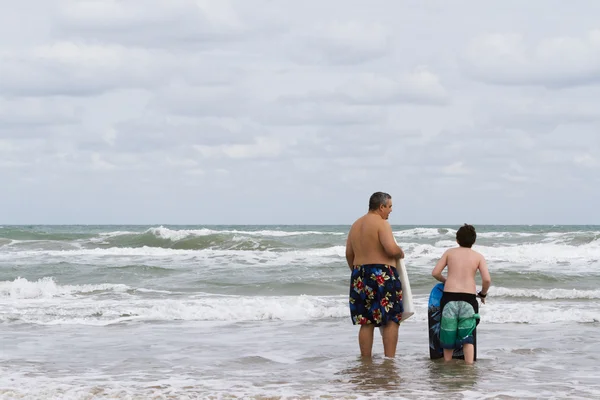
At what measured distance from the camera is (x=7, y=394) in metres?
6.03

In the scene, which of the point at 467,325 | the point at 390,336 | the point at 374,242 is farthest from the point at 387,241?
the point at 467,325

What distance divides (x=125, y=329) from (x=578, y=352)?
18.2ft

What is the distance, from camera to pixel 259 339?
30.3 ft

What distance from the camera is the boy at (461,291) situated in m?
7.02

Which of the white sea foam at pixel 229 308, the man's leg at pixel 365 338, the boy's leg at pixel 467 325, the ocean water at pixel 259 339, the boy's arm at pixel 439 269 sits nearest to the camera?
the ocean water at pixel 259 339

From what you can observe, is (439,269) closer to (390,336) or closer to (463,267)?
(463,267)

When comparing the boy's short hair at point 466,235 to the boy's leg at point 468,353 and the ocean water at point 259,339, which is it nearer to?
the boy's leg at point 468,353

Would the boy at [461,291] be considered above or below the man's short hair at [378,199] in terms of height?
below

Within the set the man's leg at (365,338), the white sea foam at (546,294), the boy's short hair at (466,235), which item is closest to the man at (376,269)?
the man's leg at (365,338)

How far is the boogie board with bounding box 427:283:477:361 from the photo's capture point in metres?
7.27

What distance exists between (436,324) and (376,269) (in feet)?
2.85

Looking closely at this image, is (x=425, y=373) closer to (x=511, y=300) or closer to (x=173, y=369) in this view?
(x=173, y=369)

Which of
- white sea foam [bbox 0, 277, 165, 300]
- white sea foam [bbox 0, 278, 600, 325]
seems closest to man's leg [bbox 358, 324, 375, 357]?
white sea foam [bbox 0, 278, 600, 325]

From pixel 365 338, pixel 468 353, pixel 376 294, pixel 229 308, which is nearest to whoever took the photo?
pixel 376 294
